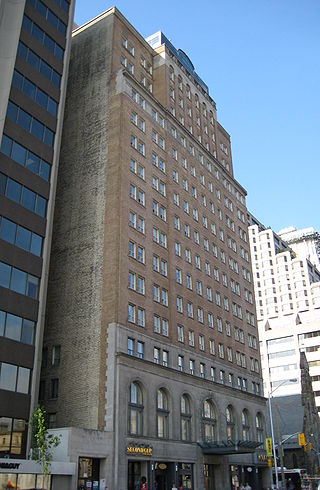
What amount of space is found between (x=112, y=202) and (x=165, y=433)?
79.4 feet

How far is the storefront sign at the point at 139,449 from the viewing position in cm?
4782

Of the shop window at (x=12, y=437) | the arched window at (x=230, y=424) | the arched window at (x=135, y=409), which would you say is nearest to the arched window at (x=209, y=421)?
the arched window at (x=230, y=424)

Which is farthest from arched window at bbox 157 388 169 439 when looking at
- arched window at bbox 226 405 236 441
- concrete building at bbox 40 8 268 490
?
arched window at bbox 226 405 236 441

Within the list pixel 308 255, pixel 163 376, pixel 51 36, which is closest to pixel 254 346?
pixel 163 376

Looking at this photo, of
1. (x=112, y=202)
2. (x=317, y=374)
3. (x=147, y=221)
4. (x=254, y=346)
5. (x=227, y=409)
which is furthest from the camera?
(x=317, y=374)

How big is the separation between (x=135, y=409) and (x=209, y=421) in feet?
48.4

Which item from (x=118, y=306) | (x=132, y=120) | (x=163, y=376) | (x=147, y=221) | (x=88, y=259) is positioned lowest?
(x=163, y=376)

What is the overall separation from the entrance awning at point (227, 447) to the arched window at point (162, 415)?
6.30 meters

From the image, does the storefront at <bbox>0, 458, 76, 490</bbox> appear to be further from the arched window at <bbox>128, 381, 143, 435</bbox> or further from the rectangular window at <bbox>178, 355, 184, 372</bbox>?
the rectangular window at <bbox>178, 355, 184, 372</bbox>

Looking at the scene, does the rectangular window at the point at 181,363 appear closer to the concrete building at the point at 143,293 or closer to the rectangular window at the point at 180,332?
the concrete building at the point at 143,293

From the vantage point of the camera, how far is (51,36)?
5653 cm

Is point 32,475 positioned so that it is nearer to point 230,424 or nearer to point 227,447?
point 227,447

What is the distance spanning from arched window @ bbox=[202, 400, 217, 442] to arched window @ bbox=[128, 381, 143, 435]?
12.2m

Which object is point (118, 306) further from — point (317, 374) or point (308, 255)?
point (308, 255)
